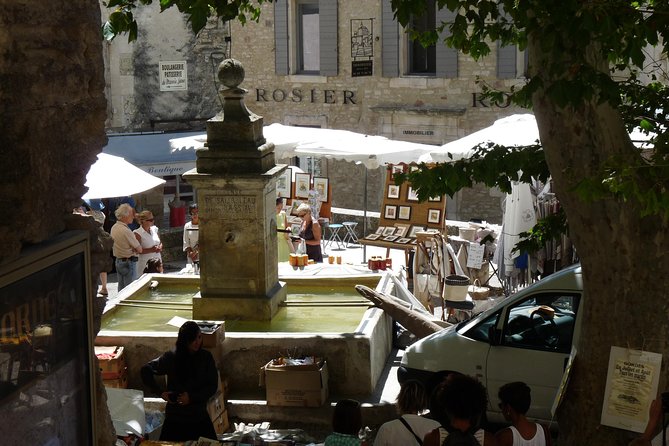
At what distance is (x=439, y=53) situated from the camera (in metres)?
27.4

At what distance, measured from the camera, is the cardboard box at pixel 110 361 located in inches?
399

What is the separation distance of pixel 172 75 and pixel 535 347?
22.8 metres

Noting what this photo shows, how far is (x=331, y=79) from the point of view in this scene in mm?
29172

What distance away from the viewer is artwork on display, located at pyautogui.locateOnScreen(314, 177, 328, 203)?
68.0 ft

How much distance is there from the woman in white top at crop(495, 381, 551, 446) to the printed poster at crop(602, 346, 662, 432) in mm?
686

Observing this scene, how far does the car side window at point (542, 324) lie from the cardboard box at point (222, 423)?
8.45ft

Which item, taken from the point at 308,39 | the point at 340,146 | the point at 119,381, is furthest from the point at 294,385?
the point at 308,39

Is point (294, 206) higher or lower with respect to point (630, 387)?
lower

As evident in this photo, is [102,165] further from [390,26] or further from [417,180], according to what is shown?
[390,26]

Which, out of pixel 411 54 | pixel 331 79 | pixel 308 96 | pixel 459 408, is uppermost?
pixel 411 54

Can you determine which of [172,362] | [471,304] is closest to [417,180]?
[172,362]

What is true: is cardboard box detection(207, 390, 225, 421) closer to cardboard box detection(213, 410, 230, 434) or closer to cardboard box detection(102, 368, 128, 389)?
cardboard box detection(213, 410, 230, 434)

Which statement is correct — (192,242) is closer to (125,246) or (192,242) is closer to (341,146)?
(125,246)

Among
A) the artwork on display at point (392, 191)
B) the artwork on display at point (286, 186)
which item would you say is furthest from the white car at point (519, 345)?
the artwork on display at point (286, 186)
